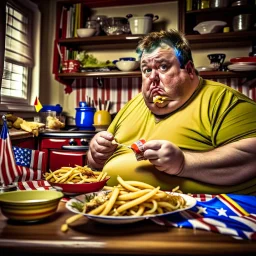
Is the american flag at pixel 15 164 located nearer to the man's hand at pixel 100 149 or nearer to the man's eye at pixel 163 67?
the man's hand at pixel 100 149

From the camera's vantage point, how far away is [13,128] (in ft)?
11.5

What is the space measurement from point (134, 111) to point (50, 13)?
3.25m

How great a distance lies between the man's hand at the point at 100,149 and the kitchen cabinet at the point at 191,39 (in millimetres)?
2318

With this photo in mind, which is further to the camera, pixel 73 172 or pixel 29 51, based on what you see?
pixel 29 51

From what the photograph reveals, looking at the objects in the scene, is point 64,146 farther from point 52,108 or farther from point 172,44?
point 172,44

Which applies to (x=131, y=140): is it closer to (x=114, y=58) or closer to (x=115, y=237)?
(x=115, y=237)

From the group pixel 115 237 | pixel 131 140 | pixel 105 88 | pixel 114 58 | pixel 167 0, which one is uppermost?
pixel 167 0

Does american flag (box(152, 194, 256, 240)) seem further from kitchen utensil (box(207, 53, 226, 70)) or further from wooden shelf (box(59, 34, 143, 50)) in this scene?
wooden shelf (box(59, 34, 143, 50))

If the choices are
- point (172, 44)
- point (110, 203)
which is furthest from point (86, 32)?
point (110, 203)

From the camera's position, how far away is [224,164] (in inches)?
50.5

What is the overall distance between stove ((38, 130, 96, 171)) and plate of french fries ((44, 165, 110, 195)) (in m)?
2.22

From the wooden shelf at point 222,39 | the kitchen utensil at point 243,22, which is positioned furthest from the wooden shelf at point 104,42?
the kitchen utensil at point 243,22

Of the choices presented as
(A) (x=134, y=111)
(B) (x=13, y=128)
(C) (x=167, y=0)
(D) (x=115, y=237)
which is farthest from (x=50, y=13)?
(D) (x=115, y=237)

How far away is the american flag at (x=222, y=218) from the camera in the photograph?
2.80 feet
